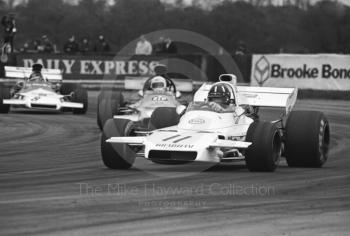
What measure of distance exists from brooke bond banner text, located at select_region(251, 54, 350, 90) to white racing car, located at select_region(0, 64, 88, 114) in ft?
31.4

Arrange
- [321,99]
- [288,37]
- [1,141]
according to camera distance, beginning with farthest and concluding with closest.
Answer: [288,37] < [321,99] < [1,141]

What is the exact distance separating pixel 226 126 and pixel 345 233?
5.07 meters

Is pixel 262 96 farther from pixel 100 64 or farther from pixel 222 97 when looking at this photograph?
pixel 100 64

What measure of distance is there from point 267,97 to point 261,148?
→ 2.29 meters

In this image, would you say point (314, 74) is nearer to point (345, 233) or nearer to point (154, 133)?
point (154, 133)

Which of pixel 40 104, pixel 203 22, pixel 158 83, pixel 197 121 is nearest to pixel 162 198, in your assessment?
pixel 197 121

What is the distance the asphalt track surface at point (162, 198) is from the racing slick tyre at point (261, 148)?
17 cm

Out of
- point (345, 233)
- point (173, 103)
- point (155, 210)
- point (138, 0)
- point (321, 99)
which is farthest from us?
point (138, 0)

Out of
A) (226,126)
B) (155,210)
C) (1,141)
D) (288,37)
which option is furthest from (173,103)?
(288,37)

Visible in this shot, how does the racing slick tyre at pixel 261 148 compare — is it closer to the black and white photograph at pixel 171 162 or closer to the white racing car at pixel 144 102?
the black and white photograph at pixel 171 162

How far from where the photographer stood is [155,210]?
29.3 ft

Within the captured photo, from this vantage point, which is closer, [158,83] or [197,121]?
[197,121]

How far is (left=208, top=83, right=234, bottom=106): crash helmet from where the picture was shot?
43.6ft

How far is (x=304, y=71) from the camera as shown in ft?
108
